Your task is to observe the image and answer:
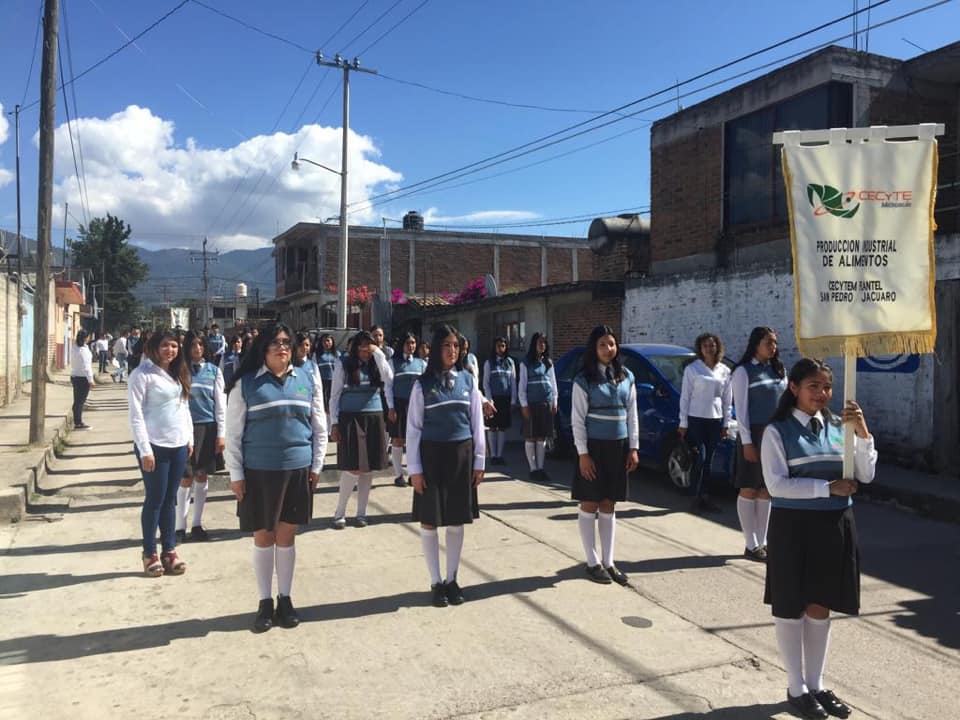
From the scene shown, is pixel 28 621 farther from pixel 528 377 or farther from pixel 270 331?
pixel 528 377

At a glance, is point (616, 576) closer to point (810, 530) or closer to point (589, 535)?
point (589, 535)

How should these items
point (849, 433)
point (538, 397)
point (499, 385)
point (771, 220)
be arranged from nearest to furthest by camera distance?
point (849, 433) → point (538, 397) → point (499, 385) → point (771, 220)

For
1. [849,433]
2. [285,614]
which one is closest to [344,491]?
[285,614]

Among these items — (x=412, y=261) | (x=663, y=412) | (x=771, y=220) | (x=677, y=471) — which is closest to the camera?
(x=677, y=471)

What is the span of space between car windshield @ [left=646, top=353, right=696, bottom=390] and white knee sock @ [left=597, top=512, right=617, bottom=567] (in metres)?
3.83

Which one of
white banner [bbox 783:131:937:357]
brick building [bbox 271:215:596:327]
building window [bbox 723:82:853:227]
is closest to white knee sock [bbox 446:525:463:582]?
white banner [bbox 783:131:937:357]

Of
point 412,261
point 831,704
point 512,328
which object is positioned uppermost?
point 412,261

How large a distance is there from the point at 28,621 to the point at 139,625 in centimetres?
74

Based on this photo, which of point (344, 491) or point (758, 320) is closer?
point (344, 491)

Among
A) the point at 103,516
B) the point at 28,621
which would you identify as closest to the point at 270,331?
the point at 28,621

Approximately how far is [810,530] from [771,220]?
10.4m

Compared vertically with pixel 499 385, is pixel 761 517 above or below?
below

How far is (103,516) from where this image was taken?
24.8 ft

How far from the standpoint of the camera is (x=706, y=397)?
7086mm
